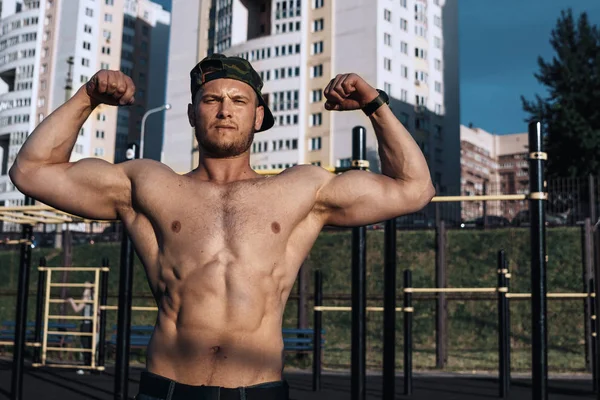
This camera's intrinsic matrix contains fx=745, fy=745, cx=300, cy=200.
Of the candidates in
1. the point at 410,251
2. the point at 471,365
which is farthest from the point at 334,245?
the point at 471,365

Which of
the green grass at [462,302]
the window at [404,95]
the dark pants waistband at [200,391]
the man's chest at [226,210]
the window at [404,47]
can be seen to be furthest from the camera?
the window at [404,47]

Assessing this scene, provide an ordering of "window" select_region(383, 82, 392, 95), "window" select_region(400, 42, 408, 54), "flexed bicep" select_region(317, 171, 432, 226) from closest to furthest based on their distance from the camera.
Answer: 1. "flexed bicep" select_region(317, 171, 432, 226)
2. "window" select_region(383, 82, 392, 95)
3. "window" select_region(400, 42, 408, 54)

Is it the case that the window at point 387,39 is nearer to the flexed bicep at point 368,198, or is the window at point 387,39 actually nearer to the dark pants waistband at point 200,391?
the flexed bicep at point 368,198

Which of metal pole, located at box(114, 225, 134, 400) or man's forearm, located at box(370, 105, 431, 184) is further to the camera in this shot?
metal pole, located at box(114, 225, 134, 400)

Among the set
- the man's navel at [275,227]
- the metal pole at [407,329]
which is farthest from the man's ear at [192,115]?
the metal pole at [407,329]

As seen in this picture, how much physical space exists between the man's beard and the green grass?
12574 millimetres

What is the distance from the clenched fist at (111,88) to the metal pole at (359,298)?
2.71 m

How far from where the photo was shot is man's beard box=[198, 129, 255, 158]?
112 inches

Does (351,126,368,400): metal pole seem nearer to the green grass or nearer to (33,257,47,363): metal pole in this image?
(33,257,47,363): metal pole

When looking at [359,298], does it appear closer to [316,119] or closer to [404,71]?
[316,119]

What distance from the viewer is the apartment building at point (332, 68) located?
153ft

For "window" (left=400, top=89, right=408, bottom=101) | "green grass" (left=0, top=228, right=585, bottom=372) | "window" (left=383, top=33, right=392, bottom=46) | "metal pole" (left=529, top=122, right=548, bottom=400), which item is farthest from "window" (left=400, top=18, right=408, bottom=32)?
"metal pole" (left=529, top=122, right=548, bottom=400)

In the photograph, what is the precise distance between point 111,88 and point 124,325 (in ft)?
13.2

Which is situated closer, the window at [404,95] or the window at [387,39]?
the window at [387,39]
